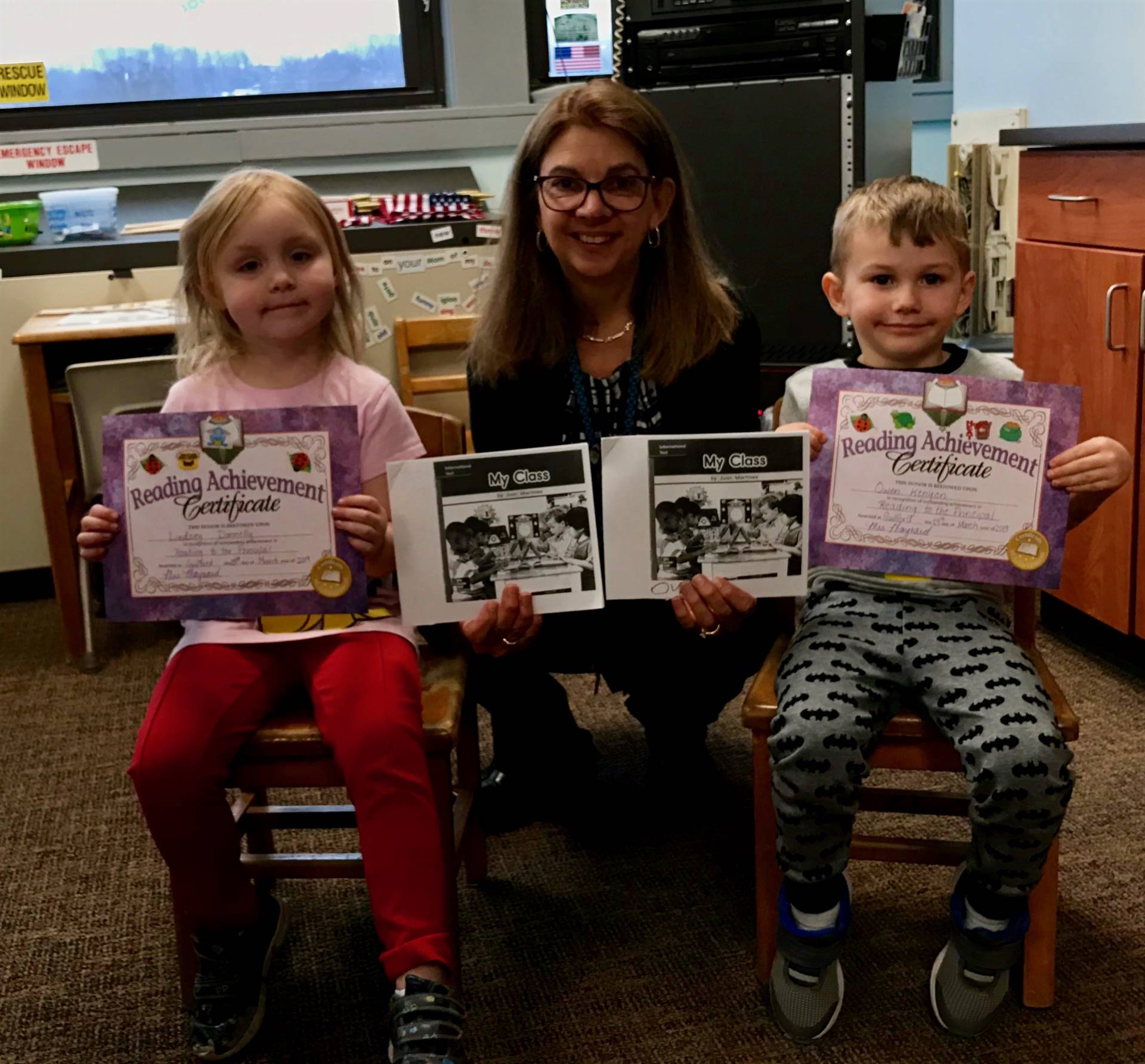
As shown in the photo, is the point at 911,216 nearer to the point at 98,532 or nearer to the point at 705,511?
the point at 705,511

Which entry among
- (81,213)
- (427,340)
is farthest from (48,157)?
(427,340)

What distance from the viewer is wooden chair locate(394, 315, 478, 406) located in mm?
2986

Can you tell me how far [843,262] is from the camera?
155 centimetres

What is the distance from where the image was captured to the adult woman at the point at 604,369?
159 centimetres

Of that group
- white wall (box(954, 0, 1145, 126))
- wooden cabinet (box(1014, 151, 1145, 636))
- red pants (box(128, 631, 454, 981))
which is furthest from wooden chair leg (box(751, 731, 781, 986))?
white wall (box(954, 0, 1145, 126))

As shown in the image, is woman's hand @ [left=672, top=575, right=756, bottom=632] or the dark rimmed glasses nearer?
woman's hand @ [left=672, top=575, right=756, bottom=632]

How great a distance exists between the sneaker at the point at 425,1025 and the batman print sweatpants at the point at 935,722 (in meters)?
0.39

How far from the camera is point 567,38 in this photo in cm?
387

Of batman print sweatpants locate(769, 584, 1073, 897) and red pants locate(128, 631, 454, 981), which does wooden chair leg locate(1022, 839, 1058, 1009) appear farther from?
red pants locate(128, 631, 454, 981)

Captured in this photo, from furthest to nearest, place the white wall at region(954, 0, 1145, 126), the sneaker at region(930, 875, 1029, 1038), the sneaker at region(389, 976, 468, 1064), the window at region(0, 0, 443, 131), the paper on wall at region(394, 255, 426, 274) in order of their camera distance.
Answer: the window at region(0, 0, 443, 131) → the paper on wall at region(394, 255, 426, 274) → the white wall at region(954, 0, 1145, 126) → the sneaker at region(930, 875, 1029, 1038) → the sneaker at region(389, 976, 468, 1064)

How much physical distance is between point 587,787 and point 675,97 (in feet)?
5.98

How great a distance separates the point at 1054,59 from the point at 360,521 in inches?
104

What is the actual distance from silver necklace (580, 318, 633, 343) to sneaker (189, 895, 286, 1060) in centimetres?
86

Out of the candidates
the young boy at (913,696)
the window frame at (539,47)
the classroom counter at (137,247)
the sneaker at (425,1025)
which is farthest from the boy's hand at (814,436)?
the window frame at (539,47)
